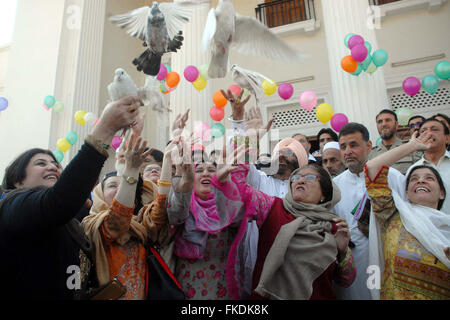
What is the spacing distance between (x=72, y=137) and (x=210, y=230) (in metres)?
4.77

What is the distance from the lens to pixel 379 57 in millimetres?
3814

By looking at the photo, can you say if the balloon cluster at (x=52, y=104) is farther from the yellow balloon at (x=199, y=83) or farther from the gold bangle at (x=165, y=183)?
the gold bangle at (x=165, y=183)

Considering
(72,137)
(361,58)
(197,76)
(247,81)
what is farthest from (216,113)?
(247,81)

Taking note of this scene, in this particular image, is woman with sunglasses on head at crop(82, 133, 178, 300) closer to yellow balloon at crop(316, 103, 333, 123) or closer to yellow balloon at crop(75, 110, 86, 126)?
yellow balloon at crop(316, 103, 333, 123)

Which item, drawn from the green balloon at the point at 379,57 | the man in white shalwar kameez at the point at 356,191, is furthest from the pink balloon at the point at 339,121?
the man in white shalwar kameez at the point at 356,191

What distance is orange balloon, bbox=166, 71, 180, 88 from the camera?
4605mm

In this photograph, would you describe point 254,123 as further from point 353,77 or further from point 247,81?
point 353,77

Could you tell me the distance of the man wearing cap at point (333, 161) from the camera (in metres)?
2.79

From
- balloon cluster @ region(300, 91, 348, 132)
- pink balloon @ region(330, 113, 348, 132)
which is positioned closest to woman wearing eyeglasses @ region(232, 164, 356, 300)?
balloon cluster @ region(300, 91, 348, 132)

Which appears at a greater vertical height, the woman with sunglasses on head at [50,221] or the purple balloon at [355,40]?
the purple balloon at [355,40]

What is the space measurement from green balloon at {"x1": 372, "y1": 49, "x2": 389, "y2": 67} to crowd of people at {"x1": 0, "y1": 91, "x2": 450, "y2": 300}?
8.16 ft

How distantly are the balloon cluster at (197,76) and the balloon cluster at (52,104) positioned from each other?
2.89 m
